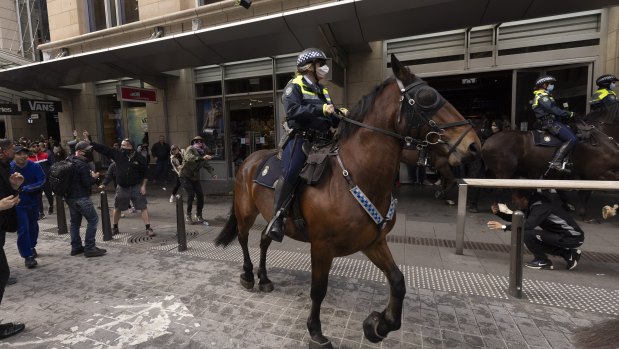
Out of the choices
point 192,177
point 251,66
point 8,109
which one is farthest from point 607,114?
point 8,109

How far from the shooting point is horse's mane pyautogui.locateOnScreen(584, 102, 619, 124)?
7.00m

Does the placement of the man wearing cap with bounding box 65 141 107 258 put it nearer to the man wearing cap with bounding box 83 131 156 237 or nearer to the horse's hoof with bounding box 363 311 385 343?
the man wearing cap with bounding box 83 131 156 237

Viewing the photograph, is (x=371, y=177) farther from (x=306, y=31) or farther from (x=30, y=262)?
(x=306, y=31)

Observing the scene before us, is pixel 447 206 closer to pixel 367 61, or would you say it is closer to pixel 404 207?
pixel 404 207

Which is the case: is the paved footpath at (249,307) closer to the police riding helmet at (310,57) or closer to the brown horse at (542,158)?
the police riding helmet at (310,57)

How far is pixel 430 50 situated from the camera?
1075 cm

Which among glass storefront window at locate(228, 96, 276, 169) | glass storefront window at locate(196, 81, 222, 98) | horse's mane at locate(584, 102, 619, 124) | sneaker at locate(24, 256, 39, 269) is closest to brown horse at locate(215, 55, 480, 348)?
sneaker at locate(24, 256, 39, 269)

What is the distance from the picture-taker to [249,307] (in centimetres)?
387

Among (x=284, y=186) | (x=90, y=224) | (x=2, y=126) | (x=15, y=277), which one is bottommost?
(x=15, y=277)

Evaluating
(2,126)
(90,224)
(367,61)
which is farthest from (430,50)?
(2,126)

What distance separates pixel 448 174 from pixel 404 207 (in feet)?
19.9

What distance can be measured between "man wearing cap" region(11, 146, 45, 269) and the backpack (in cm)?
37

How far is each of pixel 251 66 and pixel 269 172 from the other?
10678 mm

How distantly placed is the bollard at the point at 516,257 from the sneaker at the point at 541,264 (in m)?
1.15
